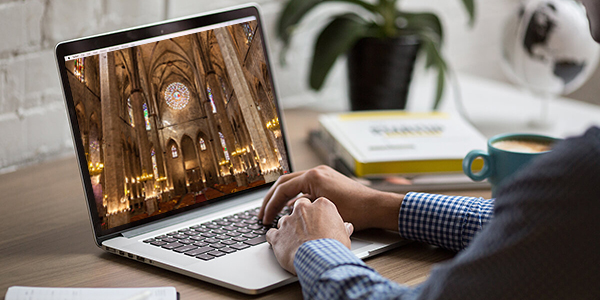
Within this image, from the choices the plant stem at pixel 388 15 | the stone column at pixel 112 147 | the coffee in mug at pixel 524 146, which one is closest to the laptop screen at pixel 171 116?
the stone column at pixel 112 147

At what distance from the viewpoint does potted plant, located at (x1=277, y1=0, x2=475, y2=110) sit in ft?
4.14

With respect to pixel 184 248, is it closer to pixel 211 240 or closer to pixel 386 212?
pixel 211 240

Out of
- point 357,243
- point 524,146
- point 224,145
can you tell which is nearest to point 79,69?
point 224,145

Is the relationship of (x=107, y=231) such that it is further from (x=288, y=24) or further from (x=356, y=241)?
(x=288, y=24)

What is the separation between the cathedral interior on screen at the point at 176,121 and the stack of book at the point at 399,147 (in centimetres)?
18

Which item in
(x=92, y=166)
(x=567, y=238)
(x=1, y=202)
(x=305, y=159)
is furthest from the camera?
(x=305, y=159)

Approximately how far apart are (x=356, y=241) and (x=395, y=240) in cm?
5

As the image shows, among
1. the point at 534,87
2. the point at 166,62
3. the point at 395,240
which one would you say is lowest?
the point at 395,240

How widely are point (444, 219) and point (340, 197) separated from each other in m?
0.15

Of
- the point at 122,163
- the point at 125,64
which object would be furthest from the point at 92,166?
the point at 125,64

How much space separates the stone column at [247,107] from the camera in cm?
87

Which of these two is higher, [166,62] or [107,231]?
[166,62]

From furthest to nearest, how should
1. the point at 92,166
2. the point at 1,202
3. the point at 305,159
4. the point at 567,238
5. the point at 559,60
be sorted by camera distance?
the point at 559,60 < the point at 305,159 < the point at 1,202 < the point at 92,166 < the point at 567,238

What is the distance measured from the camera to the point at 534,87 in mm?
1317
